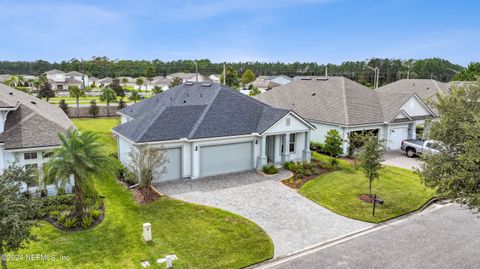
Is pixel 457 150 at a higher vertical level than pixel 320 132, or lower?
higher

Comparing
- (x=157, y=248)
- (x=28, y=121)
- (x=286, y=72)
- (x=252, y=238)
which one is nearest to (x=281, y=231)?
(x=252, y=238)

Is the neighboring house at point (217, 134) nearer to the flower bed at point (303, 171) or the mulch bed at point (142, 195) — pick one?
the flower bed at point (303, 171)

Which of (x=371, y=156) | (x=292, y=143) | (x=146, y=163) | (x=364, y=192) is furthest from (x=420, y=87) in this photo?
(x=146, y=163)

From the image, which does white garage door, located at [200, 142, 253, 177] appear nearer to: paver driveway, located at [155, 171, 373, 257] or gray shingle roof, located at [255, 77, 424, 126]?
paver driveway, located at [155, 171, 373, 257]

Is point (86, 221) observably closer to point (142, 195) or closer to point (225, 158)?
point (142, 195)

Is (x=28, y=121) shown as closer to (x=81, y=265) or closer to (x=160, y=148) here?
(x=160, y=148)

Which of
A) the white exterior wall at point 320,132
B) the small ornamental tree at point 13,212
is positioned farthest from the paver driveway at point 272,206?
the white exterior wall at point 320,132

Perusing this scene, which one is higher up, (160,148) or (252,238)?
(160,148)
